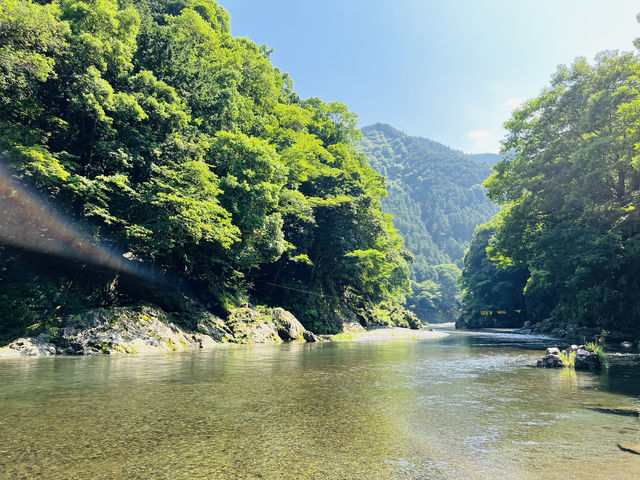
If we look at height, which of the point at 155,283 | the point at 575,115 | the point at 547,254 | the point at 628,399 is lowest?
the point at 628,399

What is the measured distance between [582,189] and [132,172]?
113 ft

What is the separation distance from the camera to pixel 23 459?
467 cm

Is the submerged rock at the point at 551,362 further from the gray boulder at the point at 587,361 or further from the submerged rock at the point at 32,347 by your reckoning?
the submerged rock at the point at 32,347

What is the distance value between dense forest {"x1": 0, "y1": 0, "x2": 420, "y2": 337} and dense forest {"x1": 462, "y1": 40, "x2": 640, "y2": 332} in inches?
640

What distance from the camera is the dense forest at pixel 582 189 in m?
29.3

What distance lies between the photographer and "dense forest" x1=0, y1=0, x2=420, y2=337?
67.2ft

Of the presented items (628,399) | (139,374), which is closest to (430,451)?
(628,399)

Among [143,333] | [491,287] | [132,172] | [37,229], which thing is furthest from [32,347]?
[491,287]

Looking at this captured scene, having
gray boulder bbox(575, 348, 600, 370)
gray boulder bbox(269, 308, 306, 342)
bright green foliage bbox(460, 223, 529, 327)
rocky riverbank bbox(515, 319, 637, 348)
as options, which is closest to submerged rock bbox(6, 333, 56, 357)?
gray boulder bbox(269, 308, 306, 342)

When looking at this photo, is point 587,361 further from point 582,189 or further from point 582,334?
point 582,334

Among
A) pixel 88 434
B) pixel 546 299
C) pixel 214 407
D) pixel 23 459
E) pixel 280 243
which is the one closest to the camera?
pixel 23 459

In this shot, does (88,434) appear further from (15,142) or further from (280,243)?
(280,243)

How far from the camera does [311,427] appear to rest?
629 cm

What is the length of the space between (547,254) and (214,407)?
3368 centimetres
